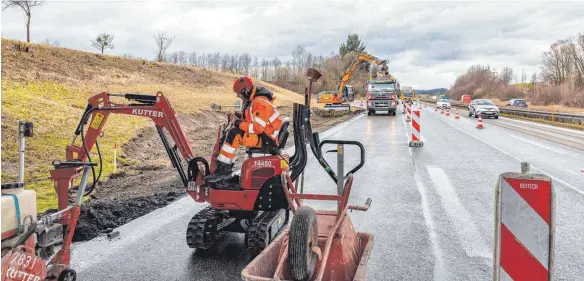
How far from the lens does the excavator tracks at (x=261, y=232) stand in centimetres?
545

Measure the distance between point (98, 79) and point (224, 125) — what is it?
27.5m

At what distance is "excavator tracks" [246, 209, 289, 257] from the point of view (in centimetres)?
545

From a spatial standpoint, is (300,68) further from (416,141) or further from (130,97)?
(130,97)

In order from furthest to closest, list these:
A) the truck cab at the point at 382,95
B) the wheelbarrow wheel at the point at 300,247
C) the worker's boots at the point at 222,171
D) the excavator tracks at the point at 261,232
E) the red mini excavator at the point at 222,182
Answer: the truck cab at the point at 382,95 < the worker's boots at the point at 222,171 < the red mini excavator at the point at 222,182 < the excavator tracks at the point at 261,232 < the wheelbarrow wheel at the point at 300,247

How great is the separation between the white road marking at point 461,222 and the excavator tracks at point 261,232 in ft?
7.99

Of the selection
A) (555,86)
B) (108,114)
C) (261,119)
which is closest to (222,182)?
(261,119)

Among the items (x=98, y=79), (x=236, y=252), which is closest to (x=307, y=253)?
(x=236, y=252)

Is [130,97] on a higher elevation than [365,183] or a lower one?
higher

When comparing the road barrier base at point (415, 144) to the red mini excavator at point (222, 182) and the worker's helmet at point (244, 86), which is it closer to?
the red mini excavator at point (222, 182)

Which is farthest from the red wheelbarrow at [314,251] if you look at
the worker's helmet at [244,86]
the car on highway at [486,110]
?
the car on highway at [486,110]

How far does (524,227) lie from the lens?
3486 millimetres

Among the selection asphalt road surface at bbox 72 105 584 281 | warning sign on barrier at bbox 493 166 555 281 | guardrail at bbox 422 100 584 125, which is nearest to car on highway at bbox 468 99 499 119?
guardrail at bbox 422 100 584 125

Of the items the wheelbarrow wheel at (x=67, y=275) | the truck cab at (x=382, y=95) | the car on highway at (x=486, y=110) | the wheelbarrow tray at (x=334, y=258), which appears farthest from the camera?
the car on highway at (x=486, y=110)

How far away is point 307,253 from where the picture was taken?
3857mm
